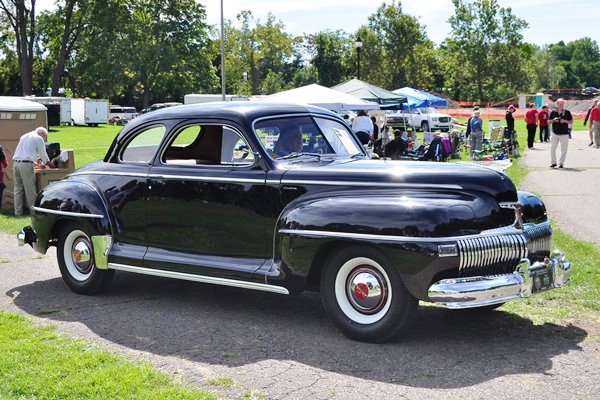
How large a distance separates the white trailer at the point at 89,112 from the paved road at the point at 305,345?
179 feet

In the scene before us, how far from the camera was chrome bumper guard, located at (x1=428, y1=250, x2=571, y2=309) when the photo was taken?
5582 mm

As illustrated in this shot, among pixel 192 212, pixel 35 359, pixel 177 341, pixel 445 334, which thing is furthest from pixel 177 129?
pixel 445 334

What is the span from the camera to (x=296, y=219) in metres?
6.25

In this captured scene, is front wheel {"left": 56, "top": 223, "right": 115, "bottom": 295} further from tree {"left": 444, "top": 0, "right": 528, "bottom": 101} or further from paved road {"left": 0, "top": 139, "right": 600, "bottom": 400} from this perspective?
tree {"left": 444, "top": 0, "right": 528, "bottom": 101}

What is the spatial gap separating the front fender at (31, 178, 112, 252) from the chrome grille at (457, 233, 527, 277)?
3.59 meters

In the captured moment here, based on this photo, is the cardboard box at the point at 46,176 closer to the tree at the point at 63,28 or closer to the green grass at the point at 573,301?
the green grass at the point at 573,301

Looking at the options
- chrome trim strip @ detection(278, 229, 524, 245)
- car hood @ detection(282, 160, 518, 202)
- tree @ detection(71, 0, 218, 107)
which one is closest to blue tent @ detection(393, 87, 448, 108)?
car hood @ detection(282, 160, 518, 202)

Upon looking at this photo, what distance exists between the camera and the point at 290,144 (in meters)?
7.07

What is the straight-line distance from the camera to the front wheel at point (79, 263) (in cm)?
778

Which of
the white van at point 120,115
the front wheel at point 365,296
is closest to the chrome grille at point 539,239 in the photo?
the front wheel at point 365,296

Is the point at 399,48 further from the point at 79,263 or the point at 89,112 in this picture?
the point at 79,263

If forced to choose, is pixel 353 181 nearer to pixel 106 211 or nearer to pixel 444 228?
pixel 444 228

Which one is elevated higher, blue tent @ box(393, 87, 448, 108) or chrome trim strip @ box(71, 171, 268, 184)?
blue tent @ box(393, 87, 448, 108)

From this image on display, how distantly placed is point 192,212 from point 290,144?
42.3 inches
